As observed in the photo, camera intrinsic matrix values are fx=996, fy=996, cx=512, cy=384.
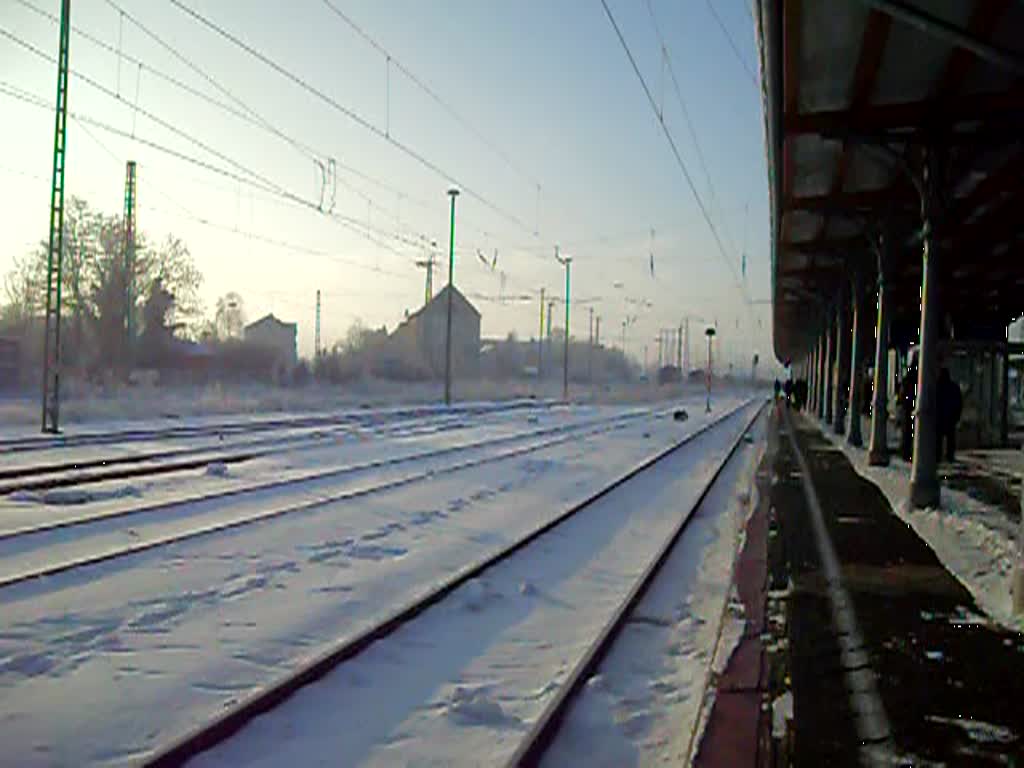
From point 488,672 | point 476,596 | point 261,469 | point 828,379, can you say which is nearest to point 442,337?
point 828,379

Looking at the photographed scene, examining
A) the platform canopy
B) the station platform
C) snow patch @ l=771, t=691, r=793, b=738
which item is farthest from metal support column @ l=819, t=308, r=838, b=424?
snow patch @ l=771, t=691, r=793, b=738

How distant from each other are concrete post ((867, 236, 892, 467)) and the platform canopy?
1.23ft

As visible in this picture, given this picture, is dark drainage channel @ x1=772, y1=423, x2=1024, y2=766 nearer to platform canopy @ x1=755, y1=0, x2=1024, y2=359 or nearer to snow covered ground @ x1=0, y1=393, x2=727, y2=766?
snow covered ground @ x1=0, y1=393, x2=727, y2=766

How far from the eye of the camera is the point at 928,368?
14.0 metres

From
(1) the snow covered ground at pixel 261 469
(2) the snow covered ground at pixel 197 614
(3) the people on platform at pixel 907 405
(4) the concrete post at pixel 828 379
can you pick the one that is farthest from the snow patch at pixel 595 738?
(4) the concrete post at pixel 828 379

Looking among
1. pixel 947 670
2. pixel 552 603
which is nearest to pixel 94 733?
pixel 552 603

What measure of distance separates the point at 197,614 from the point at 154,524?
477 centimetres

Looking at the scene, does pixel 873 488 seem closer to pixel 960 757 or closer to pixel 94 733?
pixel 960 757

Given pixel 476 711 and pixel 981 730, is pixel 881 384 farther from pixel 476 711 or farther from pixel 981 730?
pixel 476 711

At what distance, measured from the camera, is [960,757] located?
16.1 ft

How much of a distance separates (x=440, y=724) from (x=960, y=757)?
104 inches

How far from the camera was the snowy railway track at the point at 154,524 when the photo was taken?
9.54 m

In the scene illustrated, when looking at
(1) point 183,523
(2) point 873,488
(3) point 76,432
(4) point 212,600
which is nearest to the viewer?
(4) point 212,600

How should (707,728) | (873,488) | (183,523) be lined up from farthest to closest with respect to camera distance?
(873,488), (183,523), (707,728)
